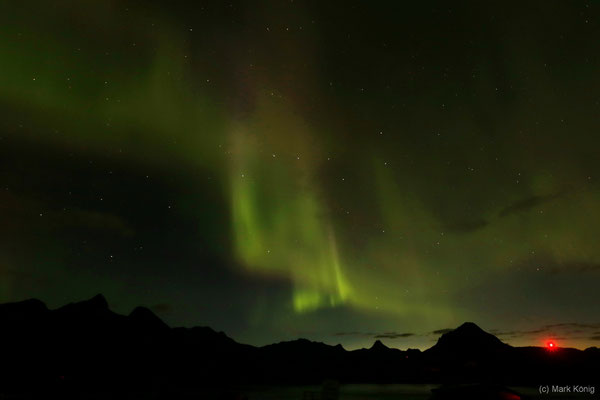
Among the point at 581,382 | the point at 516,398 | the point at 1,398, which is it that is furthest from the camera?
the point at 581,382

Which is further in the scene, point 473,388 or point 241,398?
point 241,398

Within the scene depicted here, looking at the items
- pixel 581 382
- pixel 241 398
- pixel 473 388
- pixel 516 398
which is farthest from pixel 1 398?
pixel 581 382

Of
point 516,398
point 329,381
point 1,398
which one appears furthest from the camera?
point 1,398

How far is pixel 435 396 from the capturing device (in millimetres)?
28234

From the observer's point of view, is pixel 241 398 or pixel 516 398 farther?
pixel 241 398

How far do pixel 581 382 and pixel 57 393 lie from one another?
21475 centimetres

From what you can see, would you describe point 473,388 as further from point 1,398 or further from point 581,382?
point 581,382

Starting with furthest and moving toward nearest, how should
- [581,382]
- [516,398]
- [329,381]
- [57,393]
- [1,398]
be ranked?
[581,382] → [57,393] → [1,398] → [516,398] → [329,381]

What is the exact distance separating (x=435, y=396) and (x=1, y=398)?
26585mm

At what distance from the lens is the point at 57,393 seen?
1437 inches

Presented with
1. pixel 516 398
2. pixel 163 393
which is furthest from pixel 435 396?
pixel 163 393

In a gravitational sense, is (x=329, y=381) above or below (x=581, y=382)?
above

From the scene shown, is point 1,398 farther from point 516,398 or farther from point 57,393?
point 516,398

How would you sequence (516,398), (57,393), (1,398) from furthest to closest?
1. (57,393)
2. (1,398)
3. (516,398)
